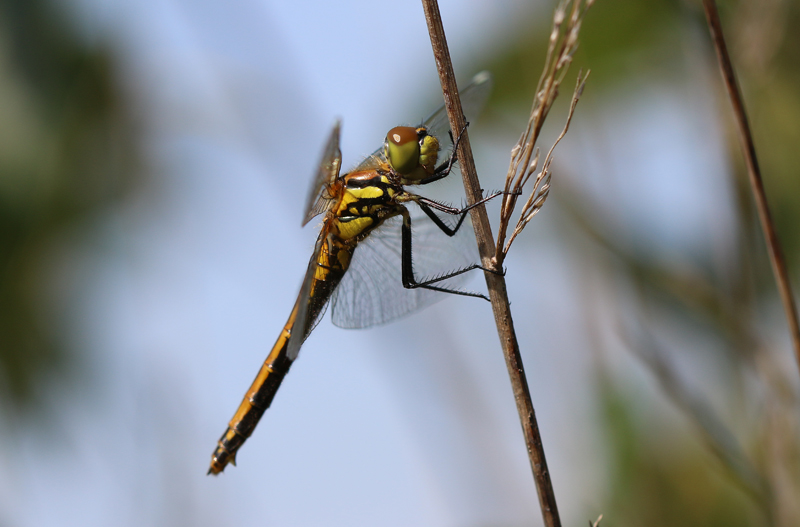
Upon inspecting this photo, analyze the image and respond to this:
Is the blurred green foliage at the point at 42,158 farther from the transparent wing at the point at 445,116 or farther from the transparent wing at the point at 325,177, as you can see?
the transparent wing at the point at 445,116

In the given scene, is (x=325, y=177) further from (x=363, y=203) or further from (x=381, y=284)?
(x=381, y=284)

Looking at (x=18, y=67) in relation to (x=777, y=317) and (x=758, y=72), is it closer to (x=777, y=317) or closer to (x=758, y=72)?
(x=758, y=72)

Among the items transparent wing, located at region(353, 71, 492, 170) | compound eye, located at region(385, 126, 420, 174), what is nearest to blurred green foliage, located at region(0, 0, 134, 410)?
transparent wing, located at region(353, 71, 492, 170)

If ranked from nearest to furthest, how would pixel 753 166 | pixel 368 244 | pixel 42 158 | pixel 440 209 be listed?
pixel 753 166 < pixel 440 209 < pixel 368 244 < pixel 42 158

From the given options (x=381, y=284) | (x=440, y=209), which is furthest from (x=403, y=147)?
(x=381, y=284)

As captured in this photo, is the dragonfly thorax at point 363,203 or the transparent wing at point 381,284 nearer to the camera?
the dragonfly thorax at point 363,203

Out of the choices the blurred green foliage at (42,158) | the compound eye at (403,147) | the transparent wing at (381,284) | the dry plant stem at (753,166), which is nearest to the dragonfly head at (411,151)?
the compound eye at (403,147)

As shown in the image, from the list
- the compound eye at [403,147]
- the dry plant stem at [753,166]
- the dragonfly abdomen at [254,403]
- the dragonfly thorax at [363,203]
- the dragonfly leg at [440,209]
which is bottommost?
the dragonfly abdomen at [254,403]
